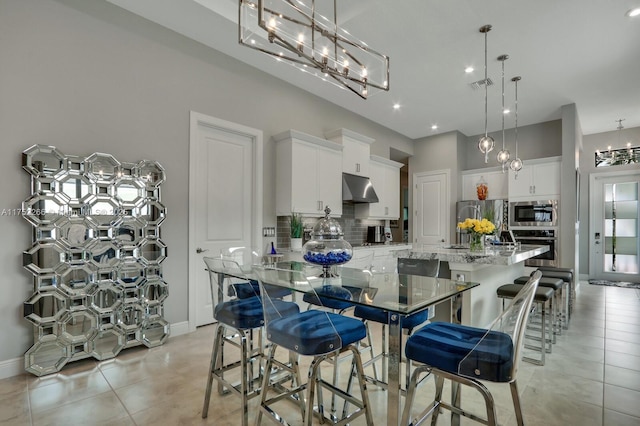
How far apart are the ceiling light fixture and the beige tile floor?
5176mm

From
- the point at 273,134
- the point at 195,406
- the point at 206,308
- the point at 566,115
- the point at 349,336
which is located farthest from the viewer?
the point at 566,115

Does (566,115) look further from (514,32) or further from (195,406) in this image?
(195,406)

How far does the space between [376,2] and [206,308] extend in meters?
3.61

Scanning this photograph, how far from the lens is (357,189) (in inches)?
200

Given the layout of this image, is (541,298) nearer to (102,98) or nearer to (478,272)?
(478,272)

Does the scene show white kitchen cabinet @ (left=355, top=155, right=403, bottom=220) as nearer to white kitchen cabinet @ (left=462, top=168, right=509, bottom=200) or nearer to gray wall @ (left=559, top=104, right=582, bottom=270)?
white kitchen cabinet @ (left=462, top=168, right=509, bottom=200)

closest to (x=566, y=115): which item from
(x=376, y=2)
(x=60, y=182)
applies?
(x=376, y=2)

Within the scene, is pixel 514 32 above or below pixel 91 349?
above

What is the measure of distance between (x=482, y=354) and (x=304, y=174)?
10.8 feet

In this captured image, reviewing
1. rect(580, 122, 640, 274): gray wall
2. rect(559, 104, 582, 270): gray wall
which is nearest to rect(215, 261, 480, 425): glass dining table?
rect(559, 104, 582, 270): gray wall

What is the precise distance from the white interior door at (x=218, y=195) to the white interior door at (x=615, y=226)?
7.25m

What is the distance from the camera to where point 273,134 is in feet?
14.1

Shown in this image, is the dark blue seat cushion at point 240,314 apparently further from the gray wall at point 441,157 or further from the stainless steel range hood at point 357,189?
the gray wall at point 441,157

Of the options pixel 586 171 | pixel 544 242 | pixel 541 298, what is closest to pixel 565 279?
pixel 541 298
